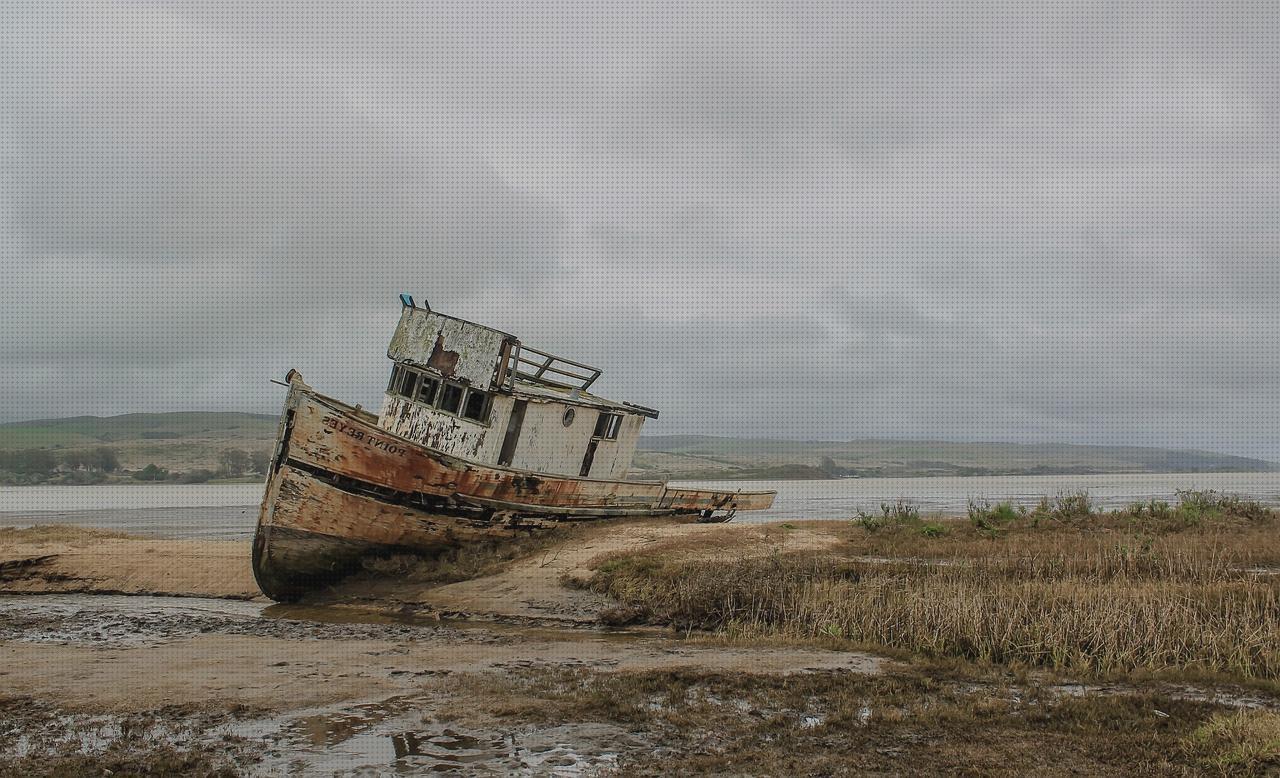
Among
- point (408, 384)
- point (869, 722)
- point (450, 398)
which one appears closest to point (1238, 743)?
point (869, 722)

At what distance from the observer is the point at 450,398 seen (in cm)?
1875

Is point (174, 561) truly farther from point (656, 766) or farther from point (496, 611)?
point (656, 766)

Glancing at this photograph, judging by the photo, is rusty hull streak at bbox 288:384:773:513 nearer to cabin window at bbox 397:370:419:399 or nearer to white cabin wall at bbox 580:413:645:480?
cabin window at bbox 397:370:419:399

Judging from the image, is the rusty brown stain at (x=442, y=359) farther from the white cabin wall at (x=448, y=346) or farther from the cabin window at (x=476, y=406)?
the cabin window at (x=476, y=406)

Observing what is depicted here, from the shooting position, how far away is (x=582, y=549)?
661 inches

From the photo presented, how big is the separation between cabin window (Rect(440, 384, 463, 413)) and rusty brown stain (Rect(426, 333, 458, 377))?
301 millimetres

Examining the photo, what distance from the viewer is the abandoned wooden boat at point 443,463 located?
15203mm

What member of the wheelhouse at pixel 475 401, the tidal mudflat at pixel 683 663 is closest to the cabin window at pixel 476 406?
the wheelhouse at pixel 475 401

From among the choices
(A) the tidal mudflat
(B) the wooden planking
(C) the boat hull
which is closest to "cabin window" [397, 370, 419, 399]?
(B) the wooden planking

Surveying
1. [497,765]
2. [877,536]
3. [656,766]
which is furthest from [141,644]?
[877,536]

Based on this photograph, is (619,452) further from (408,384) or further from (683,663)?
(683,663)

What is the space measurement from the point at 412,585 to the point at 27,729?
8.44 m

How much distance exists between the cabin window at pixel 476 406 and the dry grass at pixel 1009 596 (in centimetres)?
511

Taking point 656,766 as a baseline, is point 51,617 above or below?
below
